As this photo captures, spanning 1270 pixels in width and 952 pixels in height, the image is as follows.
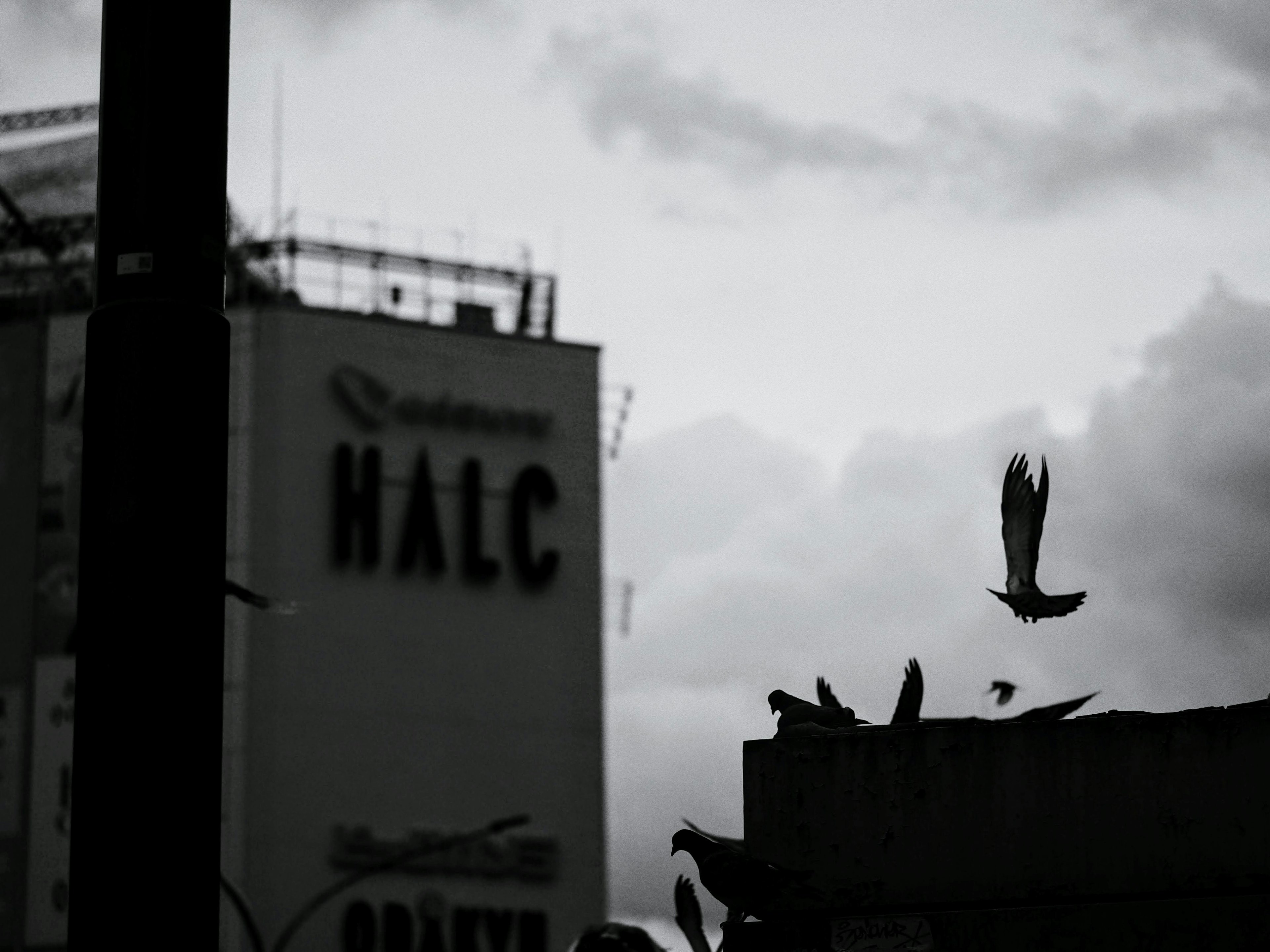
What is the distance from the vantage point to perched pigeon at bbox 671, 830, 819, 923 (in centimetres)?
467

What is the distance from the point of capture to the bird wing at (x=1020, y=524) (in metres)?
5.38

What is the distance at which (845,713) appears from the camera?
515cm

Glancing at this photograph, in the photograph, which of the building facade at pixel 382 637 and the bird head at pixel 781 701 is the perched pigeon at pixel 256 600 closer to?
the bird head at pixel 781 701

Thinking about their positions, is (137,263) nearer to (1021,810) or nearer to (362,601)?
(1021,810)

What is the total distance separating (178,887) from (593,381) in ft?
155

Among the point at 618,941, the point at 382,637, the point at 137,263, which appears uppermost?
the point at 382,637

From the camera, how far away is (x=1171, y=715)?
4.61m

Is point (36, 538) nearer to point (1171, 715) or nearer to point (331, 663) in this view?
point (331, 663)

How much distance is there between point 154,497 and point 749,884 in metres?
2.09

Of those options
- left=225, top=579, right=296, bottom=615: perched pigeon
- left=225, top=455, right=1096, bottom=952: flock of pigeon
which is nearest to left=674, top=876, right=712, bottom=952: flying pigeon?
left=225, top=455, right=1096, bottom=952: flock of pigeon

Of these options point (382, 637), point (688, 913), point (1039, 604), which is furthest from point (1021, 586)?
point (382, 637)

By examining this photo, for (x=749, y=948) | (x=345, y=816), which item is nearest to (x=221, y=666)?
(x=749, y=948)

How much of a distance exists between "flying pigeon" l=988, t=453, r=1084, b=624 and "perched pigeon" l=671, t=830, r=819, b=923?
1025mm

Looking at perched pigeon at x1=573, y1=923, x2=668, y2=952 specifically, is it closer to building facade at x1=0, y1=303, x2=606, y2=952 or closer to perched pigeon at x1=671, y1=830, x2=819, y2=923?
perched pigeon at x1=671, y1=830, x2=819, y2=923
